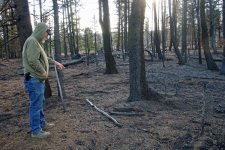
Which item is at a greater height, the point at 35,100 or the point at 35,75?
the point at 35,75

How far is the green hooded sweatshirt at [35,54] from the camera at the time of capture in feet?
19.5

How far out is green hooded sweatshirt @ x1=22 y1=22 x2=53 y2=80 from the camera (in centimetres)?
593

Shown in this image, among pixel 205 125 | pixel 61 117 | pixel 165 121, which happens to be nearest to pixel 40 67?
pixel 61 117

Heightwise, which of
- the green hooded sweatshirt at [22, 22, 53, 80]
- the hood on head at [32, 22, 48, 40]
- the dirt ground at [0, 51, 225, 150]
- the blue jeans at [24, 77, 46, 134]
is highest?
the hood on head at [32, 22, 48, 40]

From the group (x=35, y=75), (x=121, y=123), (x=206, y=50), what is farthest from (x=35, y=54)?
(x=206, y=50)

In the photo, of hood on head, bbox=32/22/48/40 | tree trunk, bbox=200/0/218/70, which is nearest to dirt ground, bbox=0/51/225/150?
hood on head, bbox=32/22/48/40

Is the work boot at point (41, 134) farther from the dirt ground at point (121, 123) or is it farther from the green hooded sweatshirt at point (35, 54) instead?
the green hooded sweatshirt at point (35, 54)

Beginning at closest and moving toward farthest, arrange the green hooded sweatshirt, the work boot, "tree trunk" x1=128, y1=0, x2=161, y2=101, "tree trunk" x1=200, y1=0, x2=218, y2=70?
the green hooded sweatshirt → the work boot → "tree trunk" x1=128, y1=0, x2=161, y2=101 → "tree trunk" x1=200, y1=0, x2=218, y2=70

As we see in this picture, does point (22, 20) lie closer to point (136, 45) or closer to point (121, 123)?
point (136, 45)

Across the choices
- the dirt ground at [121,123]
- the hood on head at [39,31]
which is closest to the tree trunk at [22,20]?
the dirt ground at [121,123]

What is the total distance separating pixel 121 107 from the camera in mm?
8039

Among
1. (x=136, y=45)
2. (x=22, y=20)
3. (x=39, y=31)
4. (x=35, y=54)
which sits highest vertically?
(x=22, y=20)

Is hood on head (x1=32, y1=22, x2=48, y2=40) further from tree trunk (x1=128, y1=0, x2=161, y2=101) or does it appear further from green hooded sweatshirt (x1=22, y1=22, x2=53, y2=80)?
tree trunk (x1=128, y1=0, x2=161, y2=101)

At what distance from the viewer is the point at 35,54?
5926mm
